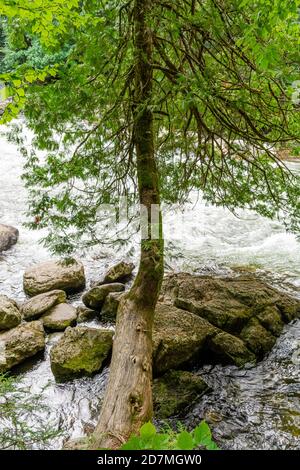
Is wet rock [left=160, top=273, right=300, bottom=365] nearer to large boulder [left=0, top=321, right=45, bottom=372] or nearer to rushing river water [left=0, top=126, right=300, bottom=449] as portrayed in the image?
rushing river water [left=0, top=126, right=300, bottom=449]

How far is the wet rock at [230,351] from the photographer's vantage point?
4.87 metres

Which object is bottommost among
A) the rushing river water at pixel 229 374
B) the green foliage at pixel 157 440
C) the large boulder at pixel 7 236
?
the rushing river water at pixel 229 374

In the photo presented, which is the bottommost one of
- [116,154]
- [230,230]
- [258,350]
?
[258,350]

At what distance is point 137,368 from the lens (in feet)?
11.3

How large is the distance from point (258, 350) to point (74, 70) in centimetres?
429

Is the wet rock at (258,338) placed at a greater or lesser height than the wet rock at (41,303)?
lesser

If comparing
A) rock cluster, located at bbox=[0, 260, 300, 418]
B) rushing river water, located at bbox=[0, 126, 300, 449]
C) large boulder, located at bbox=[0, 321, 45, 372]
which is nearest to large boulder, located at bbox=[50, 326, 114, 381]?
rock cluster, located at bbox=[0, 260, 300, 418]

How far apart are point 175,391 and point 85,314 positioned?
2496 millimetres

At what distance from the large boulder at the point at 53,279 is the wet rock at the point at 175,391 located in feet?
10.8

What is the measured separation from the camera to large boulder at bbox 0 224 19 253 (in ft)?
28.8

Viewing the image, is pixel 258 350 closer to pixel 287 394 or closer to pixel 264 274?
pixel 287 394

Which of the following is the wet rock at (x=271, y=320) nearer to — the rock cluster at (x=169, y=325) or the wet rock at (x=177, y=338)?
the rock cluster at (x=169, y=325)

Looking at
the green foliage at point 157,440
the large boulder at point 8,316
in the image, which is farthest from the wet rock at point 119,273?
the green foliage at point 157,440
